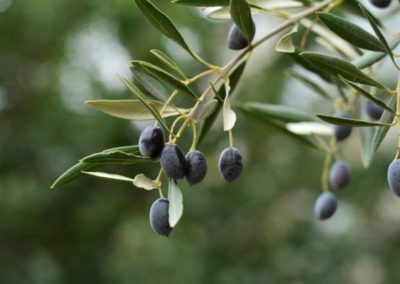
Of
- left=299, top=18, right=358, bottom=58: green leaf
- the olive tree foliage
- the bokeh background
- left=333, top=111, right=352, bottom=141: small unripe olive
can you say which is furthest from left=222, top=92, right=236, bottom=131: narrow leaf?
the bokeh background

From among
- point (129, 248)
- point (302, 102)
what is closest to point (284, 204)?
point (302, 102)

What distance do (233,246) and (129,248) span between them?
0.61 meters

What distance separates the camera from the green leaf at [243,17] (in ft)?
1.91

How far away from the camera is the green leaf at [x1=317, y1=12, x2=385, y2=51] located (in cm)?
60

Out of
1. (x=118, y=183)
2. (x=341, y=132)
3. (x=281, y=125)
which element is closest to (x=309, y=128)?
(x=281, y=125)

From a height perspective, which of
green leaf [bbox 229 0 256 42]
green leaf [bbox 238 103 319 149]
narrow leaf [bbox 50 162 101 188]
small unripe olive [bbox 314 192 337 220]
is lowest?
small unripe olive [bbox 314 192 337 220]

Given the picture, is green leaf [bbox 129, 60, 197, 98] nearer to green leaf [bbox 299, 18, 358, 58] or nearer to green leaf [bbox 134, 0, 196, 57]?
green leaf [bbox 134, 0, 196, 57]

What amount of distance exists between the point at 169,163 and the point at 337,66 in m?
0.16

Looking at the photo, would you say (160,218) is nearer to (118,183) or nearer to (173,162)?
(173,162)

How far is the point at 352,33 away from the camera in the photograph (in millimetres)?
609

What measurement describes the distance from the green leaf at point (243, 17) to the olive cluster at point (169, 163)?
11cm

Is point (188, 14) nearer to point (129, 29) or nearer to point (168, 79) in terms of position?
point (129, 29)

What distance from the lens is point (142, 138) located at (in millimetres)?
569

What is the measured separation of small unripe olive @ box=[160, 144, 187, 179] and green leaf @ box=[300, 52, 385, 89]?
127 millimetres
